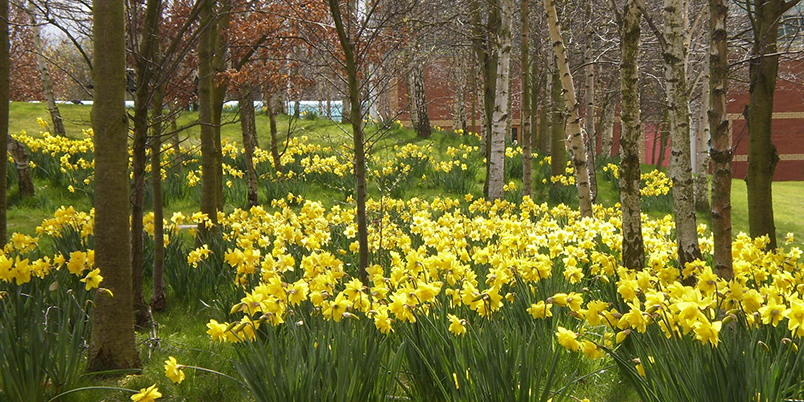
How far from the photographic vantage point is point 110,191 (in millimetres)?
3129

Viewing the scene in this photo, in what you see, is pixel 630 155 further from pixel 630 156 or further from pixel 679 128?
pixel 679 128

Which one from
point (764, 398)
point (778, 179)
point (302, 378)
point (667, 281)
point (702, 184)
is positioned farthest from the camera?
point (778, 179)

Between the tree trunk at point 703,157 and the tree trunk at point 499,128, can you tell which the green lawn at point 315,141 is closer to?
the tree trunk at point 703,157

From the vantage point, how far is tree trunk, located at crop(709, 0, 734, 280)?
392 cm

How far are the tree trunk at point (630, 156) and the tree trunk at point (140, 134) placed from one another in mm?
3574

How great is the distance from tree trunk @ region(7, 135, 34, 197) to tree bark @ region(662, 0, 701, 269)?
315 inches

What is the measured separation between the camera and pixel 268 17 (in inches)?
311

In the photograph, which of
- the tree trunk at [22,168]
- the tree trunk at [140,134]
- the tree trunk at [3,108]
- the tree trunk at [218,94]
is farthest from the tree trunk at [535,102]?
the tree trunk at [3,108]

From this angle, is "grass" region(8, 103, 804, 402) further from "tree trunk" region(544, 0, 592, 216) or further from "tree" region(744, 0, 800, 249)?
"tree" region(744, 0, 800, 249)

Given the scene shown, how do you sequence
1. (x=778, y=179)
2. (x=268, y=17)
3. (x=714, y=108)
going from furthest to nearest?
(x=778, y=179), (x=268, y=17), (x=714, y=108)

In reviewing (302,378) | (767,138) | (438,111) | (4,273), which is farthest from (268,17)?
(438,111)

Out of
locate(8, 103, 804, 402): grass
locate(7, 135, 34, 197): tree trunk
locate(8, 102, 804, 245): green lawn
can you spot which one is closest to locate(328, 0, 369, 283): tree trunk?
locate(8, 103, 804, 402): grass

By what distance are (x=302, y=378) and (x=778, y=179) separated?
38886 mm

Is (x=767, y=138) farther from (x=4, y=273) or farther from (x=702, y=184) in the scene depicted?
(x=702, y=184)
